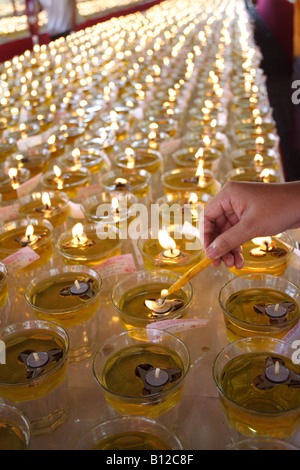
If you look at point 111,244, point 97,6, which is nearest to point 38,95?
point 111,244

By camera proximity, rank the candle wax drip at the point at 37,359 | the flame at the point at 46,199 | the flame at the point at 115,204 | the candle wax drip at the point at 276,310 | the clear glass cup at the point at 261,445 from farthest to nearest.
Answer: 1. the flame at the point at 46,199
2. the flame at the point at 115,204
3. the candle wax drip at the point at 276,310
4. the candle wax drip at the point at 37,359
5. the clear glass cup at the point at 261,445

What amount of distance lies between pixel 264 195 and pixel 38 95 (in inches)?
115

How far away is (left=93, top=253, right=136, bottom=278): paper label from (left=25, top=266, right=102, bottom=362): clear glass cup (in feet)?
0.20

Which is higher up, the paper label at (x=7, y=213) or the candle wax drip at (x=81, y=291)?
the paper label at (x=7, y=213)

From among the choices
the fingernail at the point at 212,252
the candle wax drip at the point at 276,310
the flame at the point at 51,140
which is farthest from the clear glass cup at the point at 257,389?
the flame at the point at 51,140

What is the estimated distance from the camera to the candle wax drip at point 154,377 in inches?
36.2

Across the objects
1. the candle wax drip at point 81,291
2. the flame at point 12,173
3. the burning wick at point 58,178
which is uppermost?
the flame at point 12,173

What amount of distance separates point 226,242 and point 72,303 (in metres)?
0.43

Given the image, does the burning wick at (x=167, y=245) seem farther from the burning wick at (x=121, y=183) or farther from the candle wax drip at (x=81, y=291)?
the burning wick at (x=121, y=183)

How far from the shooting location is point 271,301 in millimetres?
1202

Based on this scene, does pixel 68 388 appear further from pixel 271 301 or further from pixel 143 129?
pixel 143 129

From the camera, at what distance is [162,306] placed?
1161mm

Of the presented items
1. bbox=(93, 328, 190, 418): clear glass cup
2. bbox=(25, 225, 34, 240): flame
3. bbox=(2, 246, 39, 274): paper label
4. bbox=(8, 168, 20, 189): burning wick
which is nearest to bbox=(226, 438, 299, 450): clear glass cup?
bbox=(93, 328, 190, 418): clear glass cup

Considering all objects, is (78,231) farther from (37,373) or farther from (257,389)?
(257,389)
